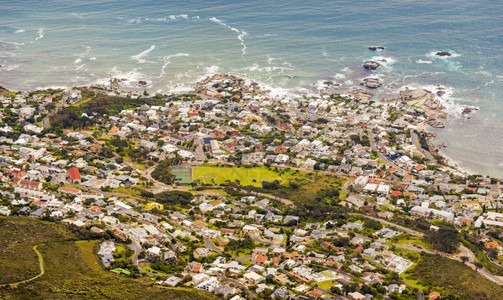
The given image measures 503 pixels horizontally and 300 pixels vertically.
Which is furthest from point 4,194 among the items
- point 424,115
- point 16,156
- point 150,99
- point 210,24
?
point 210,24

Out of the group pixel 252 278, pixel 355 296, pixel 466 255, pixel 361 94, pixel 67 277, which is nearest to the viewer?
pixel 67 277

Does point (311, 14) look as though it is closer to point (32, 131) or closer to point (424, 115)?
point (424, 115)

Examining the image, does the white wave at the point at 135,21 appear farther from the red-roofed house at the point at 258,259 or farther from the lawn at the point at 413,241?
the lawn at the point at 413,241

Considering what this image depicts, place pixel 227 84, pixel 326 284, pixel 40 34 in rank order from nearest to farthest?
pixel 326 284, pixel 227 84, pixel 40 34

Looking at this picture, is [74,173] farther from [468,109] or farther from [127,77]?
[468,109]

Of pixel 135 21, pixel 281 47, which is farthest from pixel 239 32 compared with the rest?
pixel 135 21

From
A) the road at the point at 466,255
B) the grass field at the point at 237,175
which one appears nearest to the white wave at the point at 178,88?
the grass field at the point at 237,175
